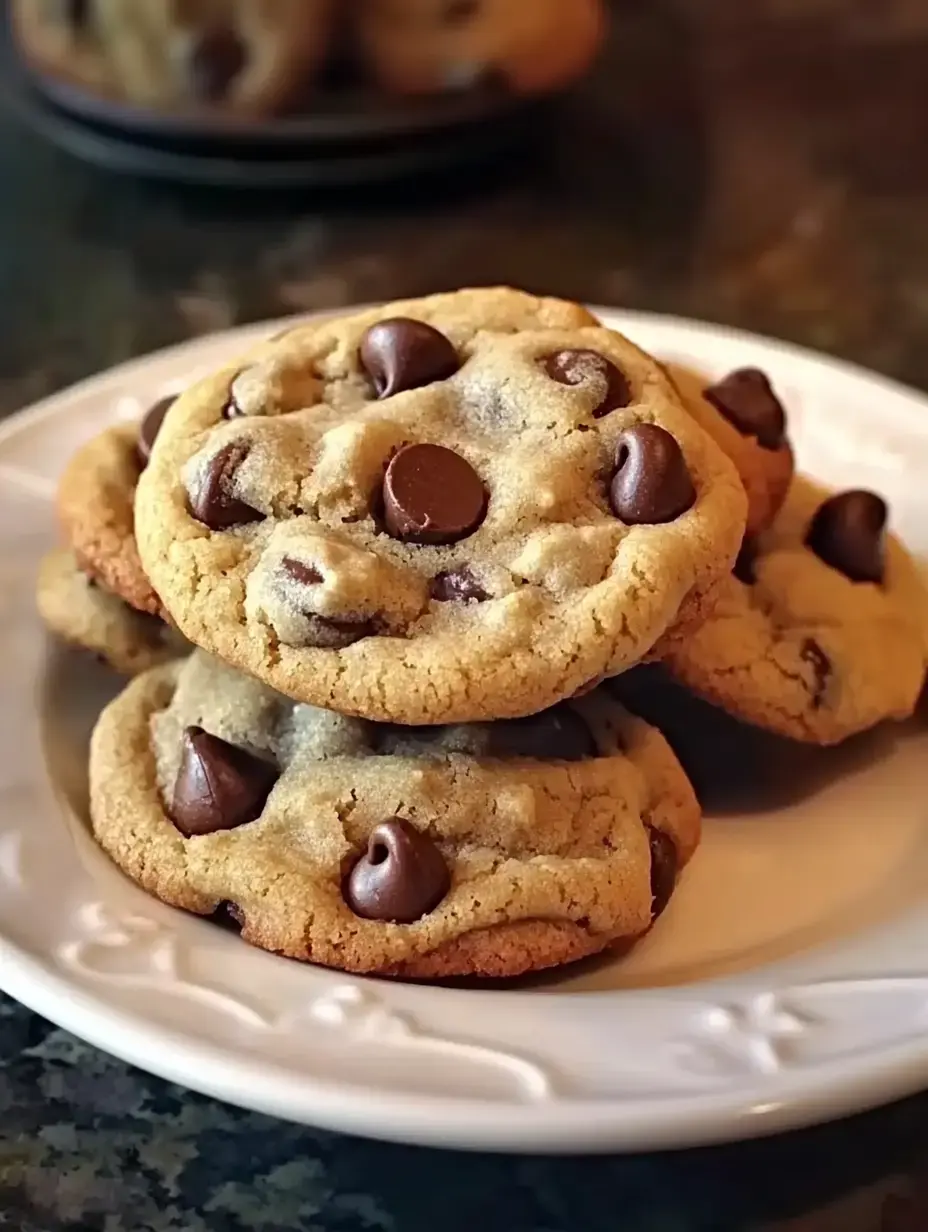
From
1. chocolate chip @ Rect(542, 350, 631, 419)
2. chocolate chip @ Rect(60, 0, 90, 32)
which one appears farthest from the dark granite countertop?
chocolate chip @ Rect(542, 350, 631, 419)

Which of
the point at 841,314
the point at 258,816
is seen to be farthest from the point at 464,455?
the point at 841,314

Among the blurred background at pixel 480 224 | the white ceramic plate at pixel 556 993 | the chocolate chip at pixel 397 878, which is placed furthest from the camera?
the blurred background at pixel 480 224

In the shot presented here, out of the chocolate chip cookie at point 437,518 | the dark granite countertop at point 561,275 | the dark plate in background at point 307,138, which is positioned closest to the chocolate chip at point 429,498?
the chocolate chip cookie at point 437,518

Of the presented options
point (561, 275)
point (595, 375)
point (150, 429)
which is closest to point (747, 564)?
point (595, 375)

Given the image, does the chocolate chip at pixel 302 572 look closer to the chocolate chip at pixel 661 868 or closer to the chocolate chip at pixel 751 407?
the chocolate chip at pixel 661 868

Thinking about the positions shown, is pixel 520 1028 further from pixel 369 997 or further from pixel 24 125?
pixel 24 125

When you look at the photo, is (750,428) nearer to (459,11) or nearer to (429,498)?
(429,498)

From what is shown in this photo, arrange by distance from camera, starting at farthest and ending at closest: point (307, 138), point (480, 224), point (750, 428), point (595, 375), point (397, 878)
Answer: point (480, 224) → point (307, 138) → point (750, 428) → point (595, 375) → point (397, 878)
